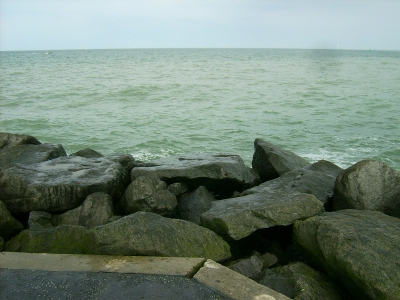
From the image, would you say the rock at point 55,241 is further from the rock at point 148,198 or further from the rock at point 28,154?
the rock at point 28,154

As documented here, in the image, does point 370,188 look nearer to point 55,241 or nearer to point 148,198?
point 148,198

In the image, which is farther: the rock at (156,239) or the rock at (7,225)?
the rock at (7,225)

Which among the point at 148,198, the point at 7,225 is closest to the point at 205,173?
the point at 148,198

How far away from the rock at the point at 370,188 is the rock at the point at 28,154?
4.53m

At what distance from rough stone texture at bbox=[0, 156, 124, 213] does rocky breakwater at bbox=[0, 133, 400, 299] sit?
0.01m

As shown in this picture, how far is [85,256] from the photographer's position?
142 inches

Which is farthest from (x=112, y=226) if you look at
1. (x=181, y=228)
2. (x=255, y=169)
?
(x=255, y=169)

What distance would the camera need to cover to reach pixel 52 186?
4.96 metres

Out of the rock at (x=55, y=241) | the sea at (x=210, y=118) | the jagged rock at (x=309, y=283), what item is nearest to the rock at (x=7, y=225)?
the rock at (x=55, y=241)

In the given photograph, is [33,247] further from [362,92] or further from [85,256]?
[362,92]

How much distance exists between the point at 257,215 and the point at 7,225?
270cm

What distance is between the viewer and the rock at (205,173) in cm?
562

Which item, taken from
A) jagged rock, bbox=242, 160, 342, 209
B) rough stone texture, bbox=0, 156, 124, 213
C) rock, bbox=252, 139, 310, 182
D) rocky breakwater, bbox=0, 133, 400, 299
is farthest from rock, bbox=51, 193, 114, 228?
rock, bbox=252, 139, 310, 182

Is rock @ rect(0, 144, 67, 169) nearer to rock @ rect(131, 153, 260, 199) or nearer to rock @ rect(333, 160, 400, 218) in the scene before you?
rock @ rect(131, 153, 260, 199)
